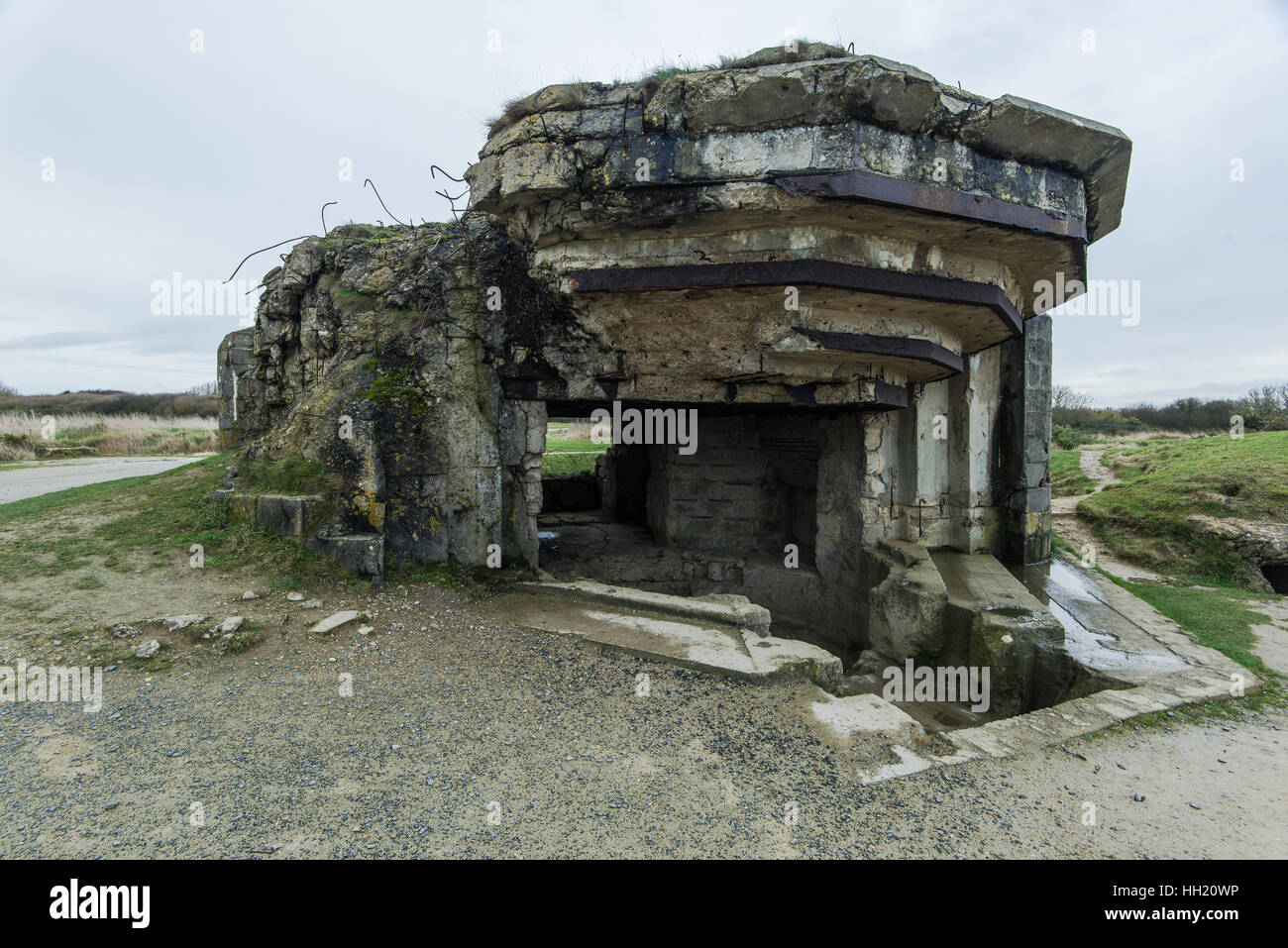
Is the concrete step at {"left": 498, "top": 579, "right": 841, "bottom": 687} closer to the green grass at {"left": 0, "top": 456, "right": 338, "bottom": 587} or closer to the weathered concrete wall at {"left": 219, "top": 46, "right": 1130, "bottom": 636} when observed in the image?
the weathered concrete wall at {"left": 219, "top": 46, "right": 1130, "bottom": 636}

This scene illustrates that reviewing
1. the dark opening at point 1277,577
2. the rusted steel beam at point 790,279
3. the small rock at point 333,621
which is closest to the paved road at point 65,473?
the small rock at point 333,621

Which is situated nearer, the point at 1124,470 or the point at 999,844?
the point at 999,844

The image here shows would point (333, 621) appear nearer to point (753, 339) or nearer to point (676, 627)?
point (676, 627)

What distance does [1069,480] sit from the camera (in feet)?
40.0

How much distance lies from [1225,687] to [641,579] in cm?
567

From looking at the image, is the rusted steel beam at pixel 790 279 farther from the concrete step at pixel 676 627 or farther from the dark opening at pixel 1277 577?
the dark opening at pixel 1277 577

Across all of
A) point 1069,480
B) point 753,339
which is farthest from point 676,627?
point 1069,480

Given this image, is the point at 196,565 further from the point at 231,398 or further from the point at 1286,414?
the point at 1286,414

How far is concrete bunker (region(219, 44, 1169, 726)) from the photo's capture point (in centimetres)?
421

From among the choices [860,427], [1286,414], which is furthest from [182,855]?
[1286,414]

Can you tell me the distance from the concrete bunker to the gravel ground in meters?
1.74

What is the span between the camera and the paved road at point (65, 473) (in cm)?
989

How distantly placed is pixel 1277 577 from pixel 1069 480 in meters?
4.40
